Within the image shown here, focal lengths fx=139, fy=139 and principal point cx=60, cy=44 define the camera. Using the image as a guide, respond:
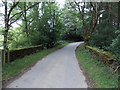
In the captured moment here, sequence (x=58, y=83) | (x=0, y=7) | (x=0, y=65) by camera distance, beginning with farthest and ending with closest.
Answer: (x=0, y=7) < (x=0, y=65) < (x=58, y=83)

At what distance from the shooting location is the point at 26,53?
506 inches

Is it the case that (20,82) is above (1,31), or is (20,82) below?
below

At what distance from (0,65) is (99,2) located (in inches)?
522

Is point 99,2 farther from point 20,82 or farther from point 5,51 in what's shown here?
point 20,82

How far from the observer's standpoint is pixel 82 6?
67.2ft

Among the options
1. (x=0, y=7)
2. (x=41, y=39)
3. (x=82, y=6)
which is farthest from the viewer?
(x=82, y=6)

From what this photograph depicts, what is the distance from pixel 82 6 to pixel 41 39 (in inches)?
308

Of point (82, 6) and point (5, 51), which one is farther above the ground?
point (82, 6)

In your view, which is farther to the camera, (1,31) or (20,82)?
(1,31)

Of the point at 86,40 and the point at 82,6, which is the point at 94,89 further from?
the point at 82,6

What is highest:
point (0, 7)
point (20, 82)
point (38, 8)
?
point (38, 8)

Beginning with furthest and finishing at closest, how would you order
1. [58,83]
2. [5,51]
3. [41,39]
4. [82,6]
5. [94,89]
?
[82,6] < [41,39] < [5,51] < [58,83] < [94,89]

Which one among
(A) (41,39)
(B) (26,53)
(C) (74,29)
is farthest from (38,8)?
(C) (74,29)

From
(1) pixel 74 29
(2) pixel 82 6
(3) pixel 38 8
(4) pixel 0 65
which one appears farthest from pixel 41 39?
(1) pixel 74 29
